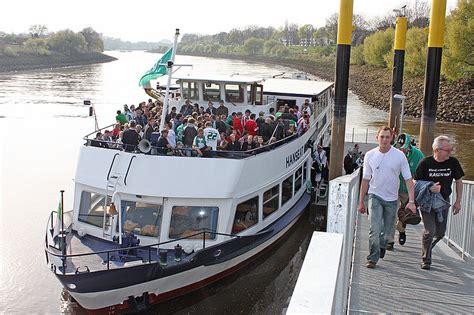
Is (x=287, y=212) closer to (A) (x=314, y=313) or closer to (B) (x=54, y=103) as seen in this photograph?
(A) (x=314, y=313)

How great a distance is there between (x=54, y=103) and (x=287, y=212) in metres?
36.5

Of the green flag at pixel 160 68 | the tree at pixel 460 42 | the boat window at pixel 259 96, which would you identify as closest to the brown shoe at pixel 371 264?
the green flag at pixel 160 68

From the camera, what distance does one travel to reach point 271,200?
13500 mm

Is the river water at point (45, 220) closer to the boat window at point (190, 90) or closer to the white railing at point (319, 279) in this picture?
the boat window at point (190, 90)

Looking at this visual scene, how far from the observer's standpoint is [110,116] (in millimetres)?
40781

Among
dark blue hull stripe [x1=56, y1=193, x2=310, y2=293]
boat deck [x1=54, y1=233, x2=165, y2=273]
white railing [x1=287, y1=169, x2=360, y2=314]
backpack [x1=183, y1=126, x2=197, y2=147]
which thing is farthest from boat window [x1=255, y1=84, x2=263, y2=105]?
white railing [x1=287, y1=169, x2=360, y2=314]

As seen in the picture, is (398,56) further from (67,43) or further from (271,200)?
(67,43)

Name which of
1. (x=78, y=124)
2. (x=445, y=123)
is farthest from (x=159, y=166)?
(x=445, y=123)

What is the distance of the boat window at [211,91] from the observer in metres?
17.5

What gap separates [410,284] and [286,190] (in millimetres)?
9021

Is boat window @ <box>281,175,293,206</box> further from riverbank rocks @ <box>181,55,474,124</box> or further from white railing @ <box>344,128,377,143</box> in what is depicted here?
riverbank rocks @ <box>181,55,474,124</box>

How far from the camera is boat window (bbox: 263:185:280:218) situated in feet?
43.1

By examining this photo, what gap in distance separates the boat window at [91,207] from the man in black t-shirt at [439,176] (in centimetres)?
740

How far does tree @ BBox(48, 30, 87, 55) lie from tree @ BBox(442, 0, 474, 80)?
97.0m
